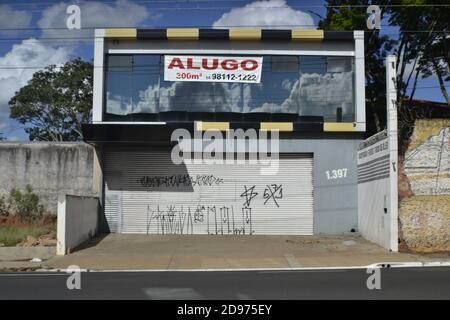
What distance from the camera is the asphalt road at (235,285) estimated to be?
1027 cm

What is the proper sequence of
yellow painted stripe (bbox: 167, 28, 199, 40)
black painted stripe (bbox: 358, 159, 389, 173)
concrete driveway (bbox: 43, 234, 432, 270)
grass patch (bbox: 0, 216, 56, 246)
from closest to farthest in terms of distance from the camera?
concrete driveway (bbox: 43, 234, 432, 270) < black painted stripe (bbox: 358, 159, 389, 173) < grass patch (bbox: 0, 216, 56, 246) < yellow painted stripe (bbox: 167, 28, 199, 40)

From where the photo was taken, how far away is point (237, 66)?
957 inches

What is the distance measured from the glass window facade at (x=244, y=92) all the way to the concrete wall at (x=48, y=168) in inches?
85.0

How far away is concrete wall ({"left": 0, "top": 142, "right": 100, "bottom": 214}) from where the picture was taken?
2427cm

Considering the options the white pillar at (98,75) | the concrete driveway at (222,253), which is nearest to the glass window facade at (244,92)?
the white pillar at (98,75)

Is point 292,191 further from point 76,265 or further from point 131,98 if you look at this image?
point 76,265

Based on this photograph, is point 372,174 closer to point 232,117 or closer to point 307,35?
point 232,117

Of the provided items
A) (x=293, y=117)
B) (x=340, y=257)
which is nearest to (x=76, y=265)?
(x=340, y=257)

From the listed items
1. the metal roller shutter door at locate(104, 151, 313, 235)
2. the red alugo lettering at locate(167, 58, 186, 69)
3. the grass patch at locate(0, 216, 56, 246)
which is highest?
the red alugo lettering at locate(167, 58, 186, 69)

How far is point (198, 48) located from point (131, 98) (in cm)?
340

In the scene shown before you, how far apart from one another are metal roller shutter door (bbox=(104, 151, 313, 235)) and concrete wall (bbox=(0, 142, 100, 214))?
1.07 metres

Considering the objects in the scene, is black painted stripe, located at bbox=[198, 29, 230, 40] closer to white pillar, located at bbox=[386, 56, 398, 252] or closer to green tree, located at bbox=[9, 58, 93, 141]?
white pillar, located at bbox=[386, 56, 398, 252]

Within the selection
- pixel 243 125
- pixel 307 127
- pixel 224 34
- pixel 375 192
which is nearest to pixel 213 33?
pixel 224 34

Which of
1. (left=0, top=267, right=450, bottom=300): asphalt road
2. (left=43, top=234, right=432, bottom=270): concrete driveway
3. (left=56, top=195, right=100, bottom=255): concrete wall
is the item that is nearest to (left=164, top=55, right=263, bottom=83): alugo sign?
(left=56, top=195, right=100, bottom=255): concrete wall
